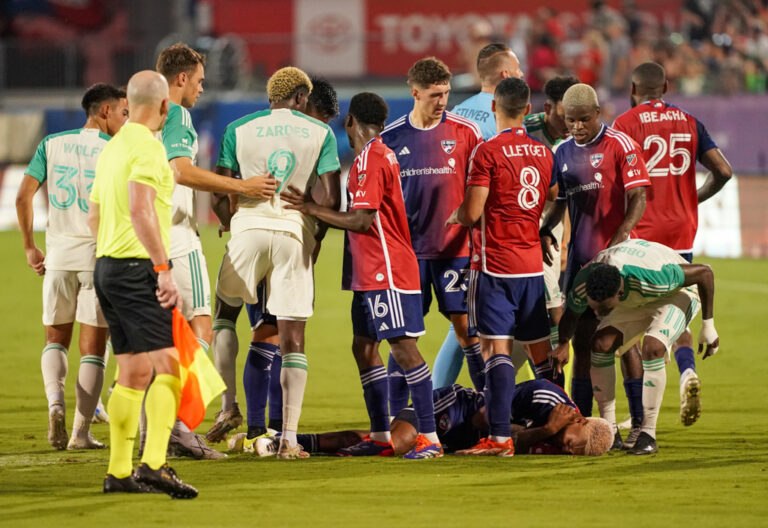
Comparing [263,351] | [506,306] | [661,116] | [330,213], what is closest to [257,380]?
[263,351]

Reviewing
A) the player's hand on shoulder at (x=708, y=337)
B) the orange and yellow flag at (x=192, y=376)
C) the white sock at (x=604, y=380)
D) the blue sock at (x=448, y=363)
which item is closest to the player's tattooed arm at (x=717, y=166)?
the player's hand on shoulder at (x=708, y=337)

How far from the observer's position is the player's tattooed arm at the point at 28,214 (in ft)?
27.1

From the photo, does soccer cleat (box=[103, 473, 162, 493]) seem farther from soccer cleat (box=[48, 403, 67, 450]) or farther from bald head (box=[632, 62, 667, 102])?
bald head (box=[632, 62, 667, 102])

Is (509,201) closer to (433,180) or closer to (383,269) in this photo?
(433,180)

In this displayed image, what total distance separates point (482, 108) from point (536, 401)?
2.51m

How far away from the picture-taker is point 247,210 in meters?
7.89

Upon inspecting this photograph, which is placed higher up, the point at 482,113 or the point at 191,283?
the point at 482,113

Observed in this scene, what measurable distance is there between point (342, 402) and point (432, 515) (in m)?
4.34

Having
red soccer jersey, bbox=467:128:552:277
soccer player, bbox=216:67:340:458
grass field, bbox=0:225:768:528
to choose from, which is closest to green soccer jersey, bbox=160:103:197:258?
soccer player, bbox=216:67:340:458

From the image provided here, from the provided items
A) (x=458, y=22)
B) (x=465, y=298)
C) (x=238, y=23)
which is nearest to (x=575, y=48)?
(x=458, y=22)

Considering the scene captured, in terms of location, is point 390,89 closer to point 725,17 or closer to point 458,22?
point 458,22

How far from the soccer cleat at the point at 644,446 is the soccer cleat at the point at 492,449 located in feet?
2.42

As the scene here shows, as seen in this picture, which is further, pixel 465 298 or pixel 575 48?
pixel 575 48

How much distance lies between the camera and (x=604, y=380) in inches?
326
